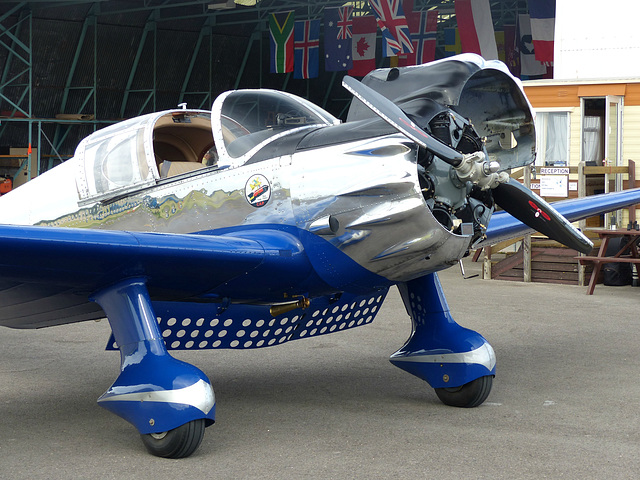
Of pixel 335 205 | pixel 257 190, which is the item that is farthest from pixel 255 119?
pixel 335 205

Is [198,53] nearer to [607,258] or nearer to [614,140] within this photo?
[614,140]

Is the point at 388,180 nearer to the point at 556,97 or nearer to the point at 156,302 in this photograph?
the point at 156,302

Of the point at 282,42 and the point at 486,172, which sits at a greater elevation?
the point at 282,42

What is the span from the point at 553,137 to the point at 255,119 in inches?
404

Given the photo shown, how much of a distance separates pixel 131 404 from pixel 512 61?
25.6 m

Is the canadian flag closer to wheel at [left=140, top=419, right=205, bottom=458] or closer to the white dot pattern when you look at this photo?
the white dot pattern

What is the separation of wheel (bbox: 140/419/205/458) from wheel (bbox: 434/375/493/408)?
1.97m

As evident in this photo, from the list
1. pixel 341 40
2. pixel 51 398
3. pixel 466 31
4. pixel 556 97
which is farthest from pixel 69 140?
pixel 51 398

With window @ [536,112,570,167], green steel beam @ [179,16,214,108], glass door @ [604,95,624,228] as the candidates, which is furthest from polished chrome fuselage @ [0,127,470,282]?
green steel beam @ [179,16,214,108]

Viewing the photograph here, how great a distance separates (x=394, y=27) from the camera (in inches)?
864

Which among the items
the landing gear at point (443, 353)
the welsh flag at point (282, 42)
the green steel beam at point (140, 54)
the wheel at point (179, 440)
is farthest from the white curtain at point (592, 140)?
the green steel beam at point (140, 54)

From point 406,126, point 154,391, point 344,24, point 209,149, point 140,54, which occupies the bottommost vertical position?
point 154,391

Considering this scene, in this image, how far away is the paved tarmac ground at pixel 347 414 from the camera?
433 centimetres

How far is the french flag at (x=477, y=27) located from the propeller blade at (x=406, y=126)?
1603 centimetres
